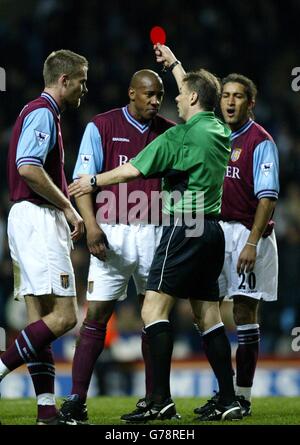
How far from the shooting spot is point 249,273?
24.9ft

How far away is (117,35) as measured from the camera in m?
17.0

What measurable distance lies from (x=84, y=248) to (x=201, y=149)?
6.48 m

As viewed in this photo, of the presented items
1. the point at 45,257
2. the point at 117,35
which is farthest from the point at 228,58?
the point at 45,257

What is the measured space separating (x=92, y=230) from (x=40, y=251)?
604 mm

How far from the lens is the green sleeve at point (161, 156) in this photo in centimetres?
641

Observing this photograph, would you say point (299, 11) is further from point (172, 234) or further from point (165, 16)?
point (172, 234)

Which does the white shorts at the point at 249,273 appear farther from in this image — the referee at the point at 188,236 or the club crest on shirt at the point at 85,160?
the club crest on shirt at the point at 85,160

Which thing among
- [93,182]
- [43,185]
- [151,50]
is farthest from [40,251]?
[151,50]

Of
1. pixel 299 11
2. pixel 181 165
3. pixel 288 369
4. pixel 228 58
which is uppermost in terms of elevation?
pixel 299 11

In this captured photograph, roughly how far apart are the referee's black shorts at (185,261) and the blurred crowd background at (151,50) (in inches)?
264

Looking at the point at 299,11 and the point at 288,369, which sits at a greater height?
the point at 299,11

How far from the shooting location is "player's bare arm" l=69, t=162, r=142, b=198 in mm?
6422

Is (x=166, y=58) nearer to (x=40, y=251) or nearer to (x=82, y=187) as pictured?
(x=82, y=187)

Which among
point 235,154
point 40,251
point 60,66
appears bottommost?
point 40,251
